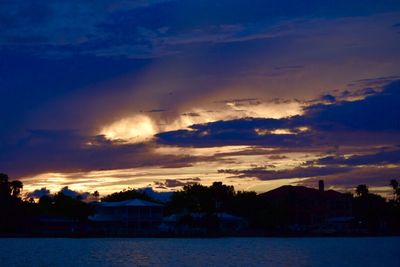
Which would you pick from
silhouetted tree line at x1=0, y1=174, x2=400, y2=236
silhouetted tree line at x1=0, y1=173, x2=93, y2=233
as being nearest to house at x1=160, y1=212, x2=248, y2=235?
silhouetted tree line at x1=0, y1=174, x2=400, y2=236

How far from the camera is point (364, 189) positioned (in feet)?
554

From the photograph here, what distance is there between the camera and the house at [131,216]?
489ft

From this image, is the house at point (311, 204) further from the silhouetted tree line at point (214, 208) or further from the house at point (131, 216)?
the house at point (131, 216)

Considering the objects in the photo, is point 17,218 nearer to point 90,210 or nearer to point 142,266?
point 90,210

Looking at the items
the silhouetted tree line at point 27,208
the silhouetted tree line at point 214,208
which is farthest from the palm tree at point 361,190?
the silhouetted tree line at point 27,208

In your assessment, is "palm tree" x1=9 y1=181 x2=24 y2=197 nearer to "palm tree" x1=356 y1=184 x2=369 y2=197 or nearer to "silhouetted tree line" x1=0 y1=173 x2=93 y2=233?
"silhouetted tree line" x1=0 y1=173 x2=93 y2=233

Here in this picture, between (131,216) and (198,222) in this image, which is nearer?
(198,222)

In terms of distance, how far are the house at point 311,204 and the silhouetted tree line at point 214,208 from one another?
4896 millimetres

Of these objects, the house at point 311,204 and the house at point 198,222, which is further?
the house at point 311,204

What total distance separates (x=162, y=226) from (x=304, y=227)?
34.7m

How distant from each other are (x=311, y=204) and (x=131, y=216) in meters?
47.5

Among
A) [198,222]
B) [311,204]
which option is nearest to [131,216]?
[198,222]

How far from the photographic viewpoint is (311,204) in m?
174

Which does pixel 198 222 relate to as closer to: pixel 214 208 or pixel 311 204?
pixel 214 208
